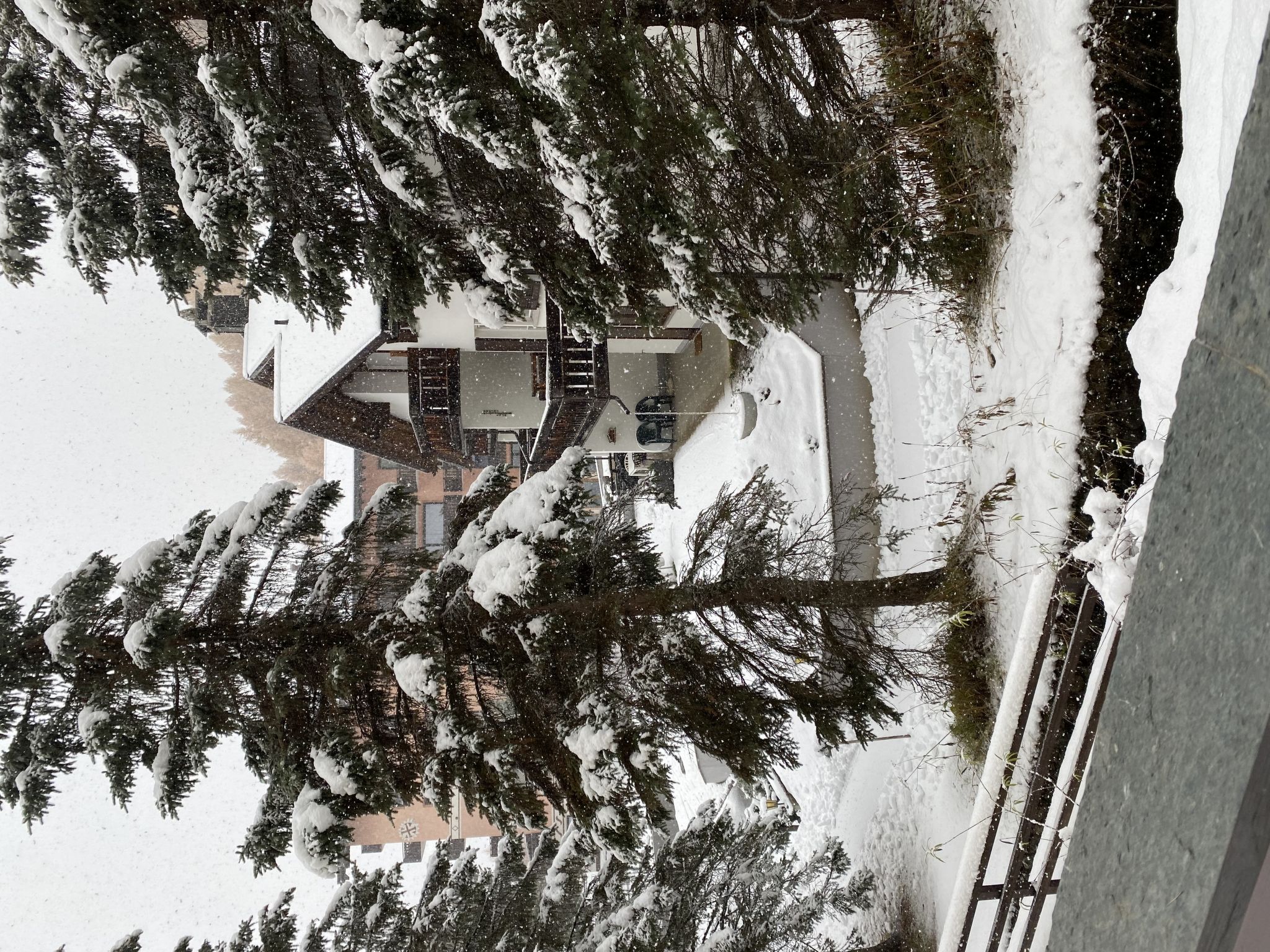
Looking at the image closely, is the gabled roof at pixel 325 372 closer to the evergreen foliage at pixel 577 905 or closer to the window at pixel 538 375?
the window at pixel 538 375

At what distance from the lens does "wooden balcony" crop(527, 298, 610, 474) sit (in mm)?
11758

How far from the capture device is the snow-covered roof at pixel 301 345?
10.4m

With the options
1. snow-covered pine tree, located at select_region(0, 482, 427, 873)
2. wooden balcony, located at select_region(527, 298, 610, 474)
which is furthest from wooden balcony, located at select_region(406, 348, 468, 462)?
snow-covered pine tree, located at select_region(0, 482, 427, 873)

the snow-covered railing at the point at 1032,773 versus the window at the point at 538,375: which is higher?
the window at the point at 538,375

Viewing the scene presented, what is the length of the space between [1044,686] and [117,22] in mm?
8373

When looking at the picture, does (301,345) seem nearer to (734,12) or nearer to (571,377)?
(571,377)

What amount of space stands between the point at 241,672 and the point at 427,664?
5.17 ft

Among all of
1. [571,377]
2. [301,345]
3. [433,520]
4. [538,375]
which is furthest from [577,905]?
[433,520]

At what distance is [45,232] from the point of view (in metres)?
6.39

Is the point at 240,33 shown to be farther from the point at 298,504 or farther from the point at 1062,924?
the point at 1062,924

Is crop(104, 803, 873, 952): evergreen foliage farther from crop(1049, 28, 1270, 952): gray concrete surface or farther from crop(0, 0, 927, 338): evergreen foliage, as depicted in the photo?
crop(1049, 28, 1270, 952): gray concrete surface

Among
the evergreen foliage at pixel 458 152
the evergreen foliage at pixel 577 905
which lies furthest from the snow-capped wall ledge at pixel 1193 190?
the evergreen foliage at pixel 577 905

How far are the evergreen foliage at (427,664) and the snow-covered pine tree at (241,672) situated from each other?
0.06 ft

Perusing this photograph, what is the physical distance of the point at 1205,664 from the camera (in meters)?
2.45
